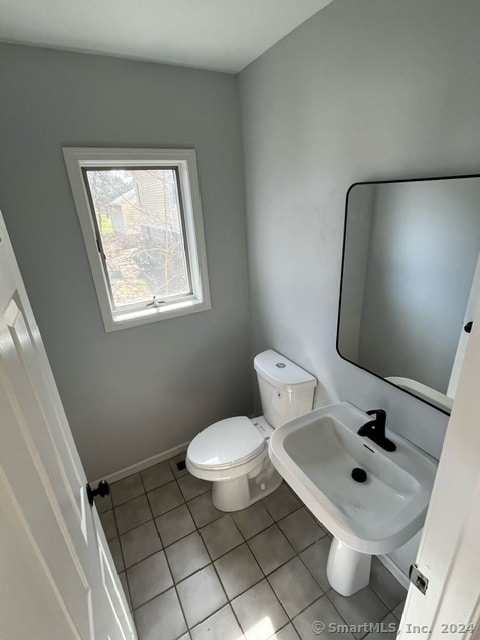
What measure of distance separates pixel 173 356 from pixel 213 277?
57 centimetres

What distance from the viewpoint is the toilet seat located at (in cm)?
159

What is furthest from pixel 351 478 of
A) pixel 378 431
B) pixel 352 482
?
pixel 378 431

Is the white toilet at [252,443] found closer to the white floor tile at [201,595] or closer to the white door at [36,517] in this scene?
the white floor tile at [201,595]

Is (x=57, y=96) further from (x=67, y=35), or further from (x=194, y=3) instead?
(x=194, y=3)

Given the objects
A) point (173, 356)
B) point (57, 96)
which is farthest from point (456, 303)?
point (57, 96)

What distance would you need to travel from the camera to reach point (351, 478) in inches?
49.8

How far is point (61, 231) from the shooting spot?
1.48 meters

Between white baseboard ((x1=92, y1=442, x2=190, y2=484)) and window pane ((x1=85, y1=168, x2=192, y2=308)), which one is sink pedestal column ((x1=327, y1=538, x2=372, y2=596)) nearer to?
white baseboard ((x1=92, y1=442, x2=190, y2=484))

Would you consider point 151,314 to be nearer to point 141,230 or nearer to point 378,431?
point 141,230

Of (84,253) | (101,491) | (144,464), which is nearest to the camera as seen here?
(101,491)

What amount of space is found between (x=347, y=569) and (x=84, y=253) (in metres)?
1.91

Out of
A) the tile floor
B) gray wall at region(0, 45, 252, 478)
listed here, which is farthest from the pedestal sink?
gray wall at region(0, 45, 252, 478)

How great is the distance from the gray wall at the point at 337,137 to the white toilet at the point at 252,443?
105 millimetres

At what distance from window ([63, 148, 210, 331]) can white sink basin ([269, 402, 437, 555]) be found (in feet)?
3.34
